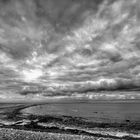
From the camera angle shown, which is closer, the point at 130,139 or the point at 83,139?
the point at 83,139

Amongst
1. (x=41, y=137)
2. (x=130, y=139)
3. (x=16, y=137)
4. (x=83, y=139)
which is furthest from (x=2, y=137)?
(x=130, y=139)

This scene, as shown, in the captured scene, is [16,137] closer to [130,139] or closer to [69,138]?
[69,138]

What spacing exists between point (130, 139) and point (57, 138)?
41.7 ft

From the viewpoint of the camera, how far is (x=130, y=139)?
21.9m

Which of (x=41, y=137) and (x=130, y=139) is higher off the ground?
(x=41, y=137)

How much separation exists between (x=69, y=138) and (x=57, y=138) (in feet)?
5.95

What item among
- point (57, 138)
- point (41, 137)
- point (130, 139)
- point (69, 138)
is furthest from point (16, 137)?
point (130, 139)

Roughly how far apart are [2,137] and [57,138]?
800cm

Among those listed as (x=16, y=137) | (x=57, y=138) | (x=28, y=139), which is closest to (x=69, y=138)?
(x=57, y=138)

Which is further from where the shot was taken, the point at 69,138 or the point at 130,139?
the point at 130,139

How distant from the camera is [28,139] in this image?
18.2 metres

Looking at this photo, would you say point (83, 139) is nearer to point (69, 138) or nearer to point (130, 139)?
point (69, 138)

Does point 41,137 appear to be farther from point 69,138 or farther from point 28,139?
point 69,138

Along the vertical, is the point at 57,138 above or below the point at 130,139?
above
